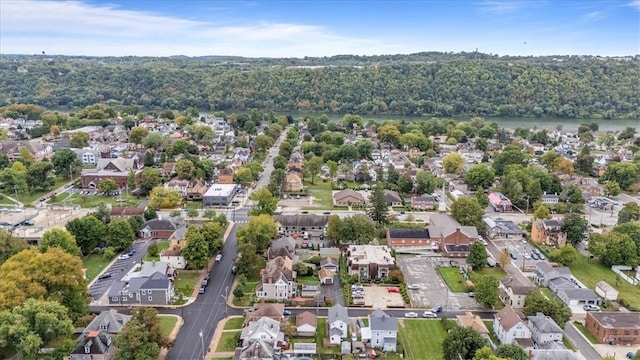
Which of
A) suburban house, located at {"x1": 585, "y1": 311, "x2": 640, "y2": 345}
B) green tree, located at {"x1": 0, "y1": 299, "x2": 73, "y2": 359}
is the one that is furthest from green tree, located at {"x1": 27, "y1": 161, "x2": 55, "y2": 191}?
suburban house, located at {"x1": 585, "y1": 311, "x2": 640, "y2": 345}

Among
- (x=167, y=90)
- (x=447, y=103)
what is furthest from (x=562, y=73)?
(x=167, y=90)

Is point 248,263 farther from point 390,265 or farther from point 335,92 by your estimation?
point 335,92

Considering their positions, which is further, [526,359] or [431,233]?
[431,233]

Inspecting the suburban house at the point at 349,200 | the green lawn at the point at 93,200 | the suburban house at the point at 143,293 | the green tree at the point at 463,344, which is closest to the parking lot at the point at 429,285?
the green tree at the point at 463,344

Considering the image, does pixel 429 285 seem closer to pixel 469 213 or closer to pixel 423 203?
pixel 469 213

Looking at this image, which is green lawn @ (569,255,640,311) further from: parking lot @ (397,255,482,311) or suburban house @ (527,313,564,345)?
parking lot @ (397,255,482,311)

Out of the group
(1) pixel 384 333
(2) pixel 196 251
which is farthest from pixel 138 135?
(1) pixel 384 333
